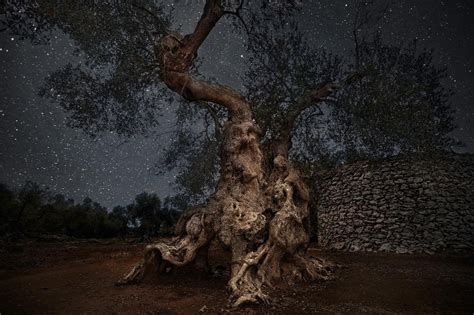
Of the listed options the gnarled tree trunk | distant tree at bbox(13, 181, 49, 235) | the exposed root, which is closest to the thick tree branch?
the gnarled tree trunk

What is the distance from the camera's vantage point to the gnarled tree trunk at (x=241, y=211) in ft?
22.7

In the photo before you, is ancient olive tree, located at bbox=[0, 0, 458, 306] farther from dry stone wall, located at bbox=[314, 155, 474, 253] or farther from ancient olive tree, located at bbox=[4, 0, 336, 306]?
dry stone wall, located at bbox=[314, 155, 474, 253]

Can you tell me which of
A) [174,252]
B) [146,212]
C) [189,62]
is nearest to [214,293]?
[174,252]

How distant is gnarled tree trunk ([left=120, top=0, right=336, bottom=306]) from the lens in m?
6.93

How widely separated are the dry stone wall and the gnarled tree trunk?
26.4ft

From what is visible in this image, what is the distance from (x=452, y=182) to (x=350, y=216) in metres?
5.45

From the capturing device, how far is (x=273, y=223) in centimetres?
721

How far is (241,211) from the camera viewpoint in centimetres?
732

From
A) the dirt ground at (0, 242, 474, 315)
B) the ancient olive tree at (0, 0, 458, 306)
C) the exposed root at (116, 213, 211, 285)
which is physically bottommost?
the dirt ground at (0, 242, 474, 315)

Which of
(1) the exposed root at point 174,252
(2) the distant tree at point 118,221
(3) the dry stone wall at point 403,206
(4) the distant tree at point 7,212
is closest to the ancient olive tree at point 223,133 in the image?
(1) the exposed root at point 174,252

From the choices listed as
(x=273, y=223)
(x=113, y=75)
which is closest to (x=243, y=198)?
(x=273, y=223)

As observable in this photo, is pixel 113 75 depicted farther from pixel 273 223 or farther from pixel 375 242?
pixel 375 242

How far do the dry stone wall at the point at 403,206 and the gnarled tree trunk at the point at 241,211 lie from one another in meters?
8.06

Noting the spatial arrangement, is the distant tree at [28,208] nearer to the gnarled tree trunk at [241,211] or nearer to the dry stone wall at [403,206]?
the gnarled tree trunk at [241,211]
